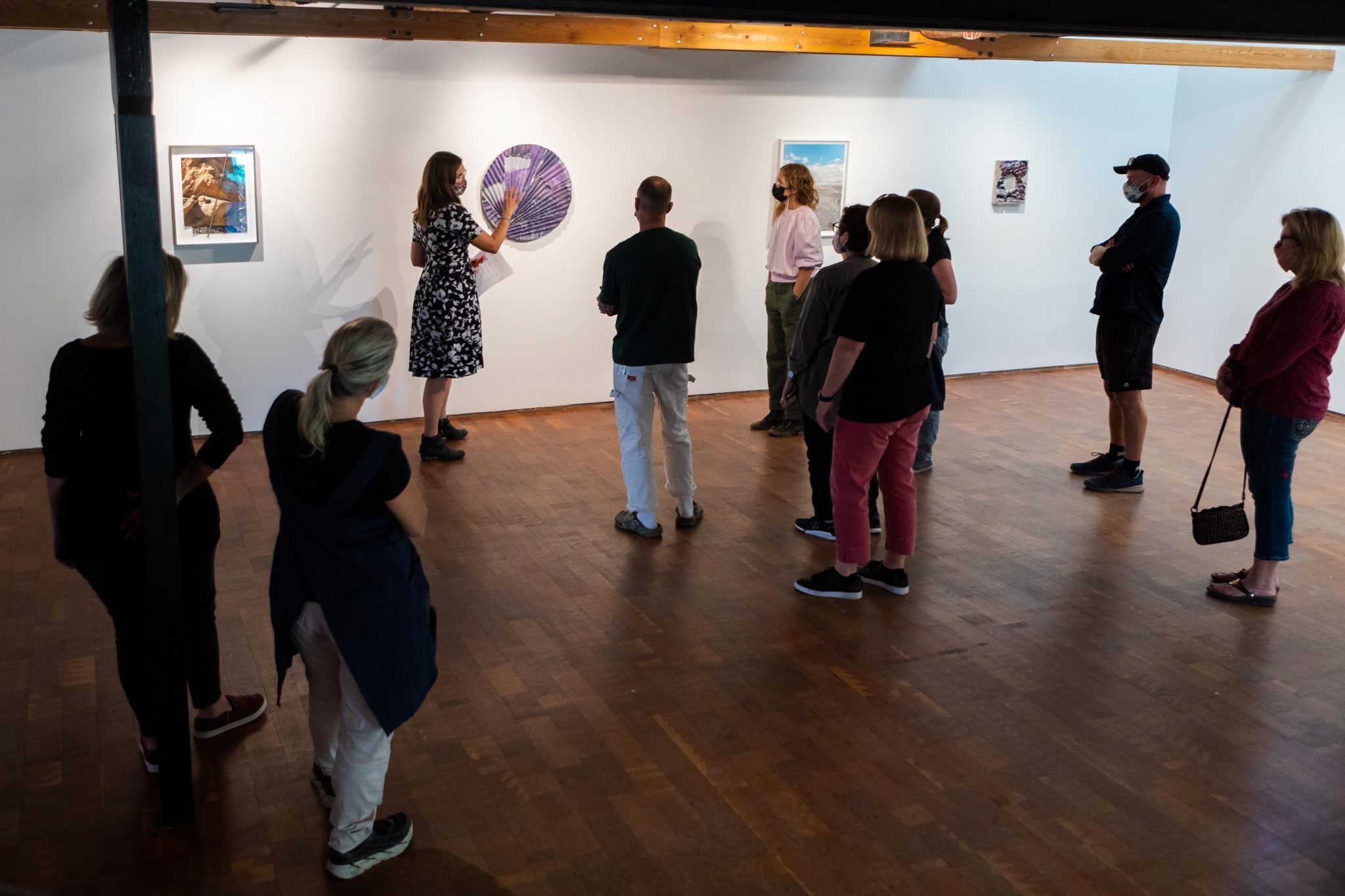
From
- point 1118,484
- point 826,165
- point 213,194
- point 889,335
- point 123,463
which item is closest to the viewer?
point 123,463

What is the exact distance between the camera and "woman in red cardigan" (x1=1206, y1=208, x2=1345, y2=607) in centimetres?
464

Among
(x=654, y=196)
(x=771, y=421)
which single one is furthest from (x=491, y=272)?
(x=654, y=196)

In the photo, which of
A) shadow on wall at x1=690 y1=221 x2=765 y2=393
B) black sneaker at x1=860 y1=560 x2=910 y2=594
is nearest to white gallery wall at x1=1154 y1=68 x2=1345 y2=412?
shadow on wall at x1=690 y1=221 x2=765 y2=393

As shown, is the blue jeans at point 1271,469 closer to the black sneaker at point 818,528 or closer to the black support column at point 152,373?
the black sneaker at point 818,528

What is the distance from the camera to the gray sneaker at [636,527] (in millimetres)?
5812

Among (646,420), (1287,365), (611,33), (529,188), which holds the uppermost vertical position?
(611,33)

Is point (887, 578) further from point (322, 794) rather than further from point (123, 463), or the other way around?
point (123, 463)

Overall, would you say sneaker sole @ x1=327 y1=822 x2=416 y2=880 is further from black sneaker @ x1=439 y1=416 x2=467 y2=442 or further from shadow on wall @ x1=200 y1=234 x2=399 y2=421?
shadow on wall @ x1=200 y1=234 x2=399 y2=421

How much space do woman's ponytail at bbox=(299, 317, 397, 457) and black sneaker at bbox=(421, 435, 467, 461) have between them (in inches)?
166

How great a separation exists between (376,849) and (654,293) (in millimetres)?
2981

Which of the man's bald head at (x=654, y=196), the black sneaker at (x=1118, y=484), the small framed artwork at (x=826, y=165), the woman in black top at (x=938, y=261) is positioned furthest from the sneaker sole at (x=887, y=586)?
the small framed artwork at (x=826, y=165)

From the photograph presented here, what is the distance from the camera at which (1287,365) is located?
185 inches

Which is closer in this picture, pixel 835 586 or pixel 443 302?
pixel 835 586

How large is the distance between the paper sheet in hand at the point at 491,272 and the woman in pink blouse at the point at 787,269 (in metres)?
1.82
